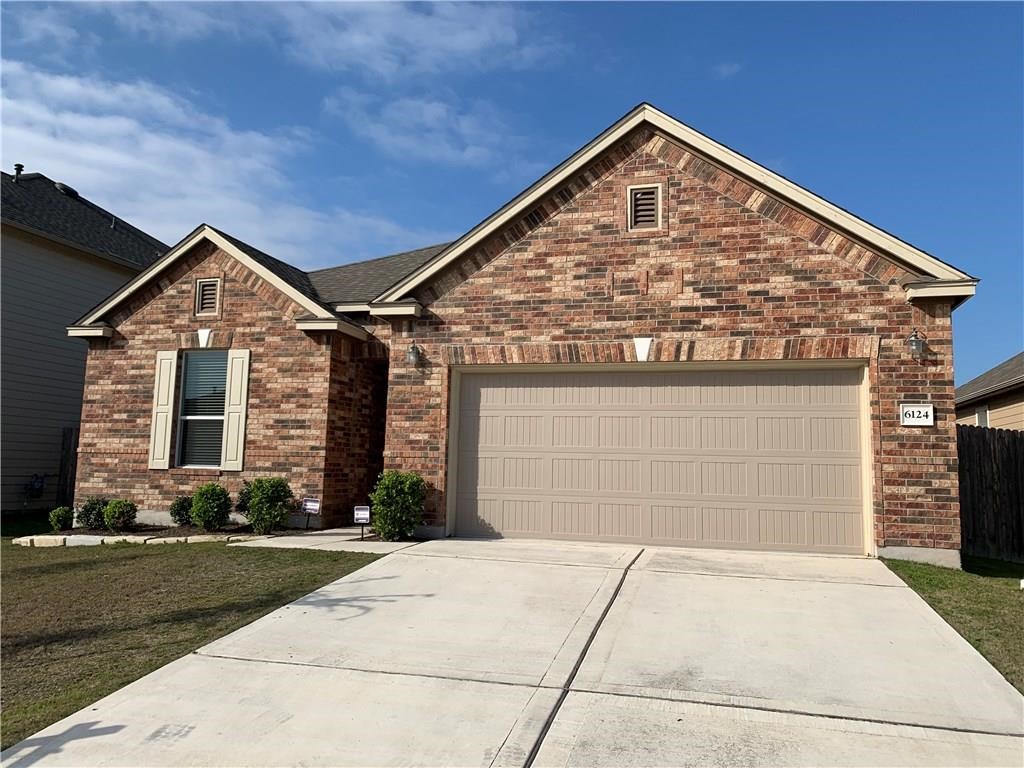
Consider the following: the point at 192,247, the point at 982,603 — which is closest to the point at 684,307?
the point at 982,603

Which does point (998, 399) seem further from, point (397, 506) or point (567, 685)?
point (567, 685)

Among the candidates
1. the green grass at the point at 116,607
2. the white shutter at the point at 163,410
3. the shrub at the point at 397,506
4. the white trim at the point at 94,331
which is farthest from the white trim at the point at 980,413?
the white trim at the point at 94,331

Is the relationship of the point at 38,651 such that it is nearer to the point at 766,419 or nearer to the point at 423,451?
the point at 423,451

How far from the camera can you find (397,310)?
10.4 m

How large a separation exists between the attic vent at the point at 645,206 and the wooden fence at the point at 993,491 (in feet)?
19.3

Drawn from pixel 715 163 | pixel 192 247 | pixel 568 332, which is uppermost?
pixel 715 163

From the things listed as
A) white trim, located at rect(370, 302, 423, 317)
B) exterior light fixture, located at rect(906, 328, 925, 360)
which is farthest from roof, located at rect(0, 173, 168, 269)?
exterior light fixture, located at rect(906, 328, 925, 360)

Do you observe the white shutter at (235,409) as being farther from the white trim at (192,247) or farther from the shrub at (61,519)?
the shrub at (61,519)

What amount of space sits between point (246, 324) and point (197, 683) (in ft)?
26.7

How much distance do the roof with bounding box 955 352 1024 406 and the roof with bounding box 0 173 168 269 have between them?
20770 mm

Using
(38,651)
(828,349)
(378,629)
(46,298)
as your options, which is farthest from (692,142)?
(46,298)

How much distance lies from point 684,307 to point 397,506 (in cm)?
483

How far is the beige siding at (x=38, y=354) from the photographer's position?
1452cm

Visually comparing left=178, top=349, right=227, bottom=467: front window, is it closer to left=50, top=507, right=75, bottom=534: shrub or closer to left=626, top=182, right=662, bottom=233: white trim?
left=50, top=507, right=75, bottom=534: shrub
